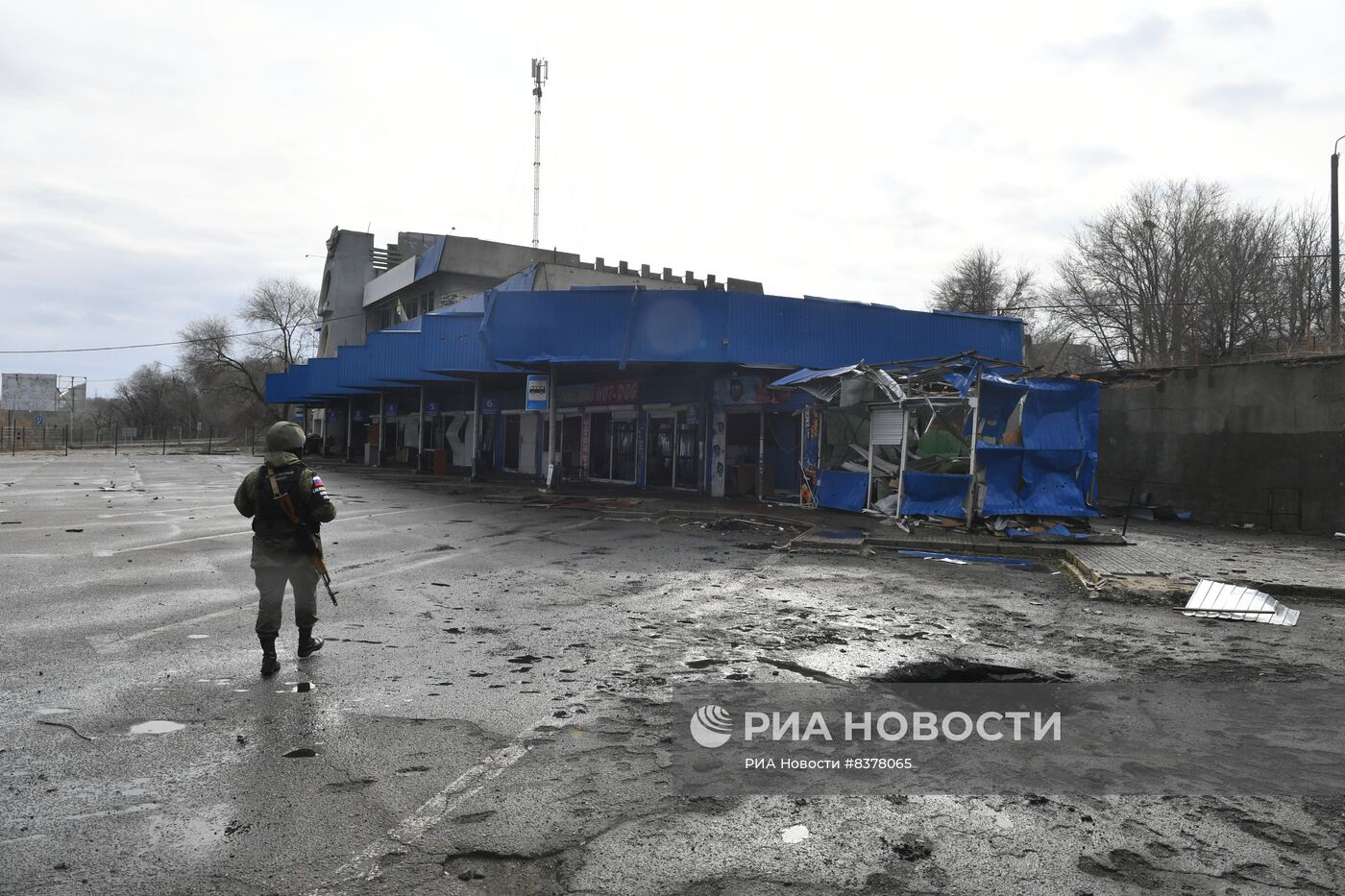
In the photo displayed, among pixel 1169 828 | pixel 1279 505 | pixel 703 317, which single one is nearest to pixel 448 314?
pixel 703 317

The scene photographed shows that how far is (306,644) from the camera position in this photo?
6344 mm

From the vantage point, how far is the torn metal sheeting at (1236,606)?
8.22 metres

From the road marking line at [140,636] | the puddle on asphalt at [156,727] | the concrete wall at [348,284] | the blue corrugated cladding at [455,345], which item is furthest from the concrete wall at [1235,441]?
the concrete wall at [348,284]

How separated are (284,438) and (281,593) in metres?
1.20

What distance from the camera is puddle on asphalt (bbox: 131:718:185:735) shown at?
4.65 m

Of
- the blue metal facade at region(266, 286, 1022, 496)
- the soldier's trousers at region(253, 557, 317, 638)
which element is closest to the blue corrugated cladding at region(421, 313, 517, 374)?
the blue metal facade at region(266, 286, 1022, 496)

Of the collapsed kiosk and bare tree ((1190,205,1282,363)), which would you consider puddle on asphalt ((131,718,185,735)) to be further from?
bare tree ((1190,205,1282,363))

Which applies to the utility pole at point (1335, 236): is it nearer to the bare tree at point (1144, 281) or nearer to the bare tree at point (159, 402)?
the bare tree at point (1144, 281)

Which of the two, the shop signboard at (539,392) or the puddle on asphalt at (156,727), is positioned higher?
the shop signboard at (539,392)

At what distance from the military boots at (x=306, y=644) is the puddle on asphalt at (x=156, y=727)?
4.82 ft

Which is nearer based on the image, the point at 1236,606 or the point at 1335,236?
the point at 1236,606

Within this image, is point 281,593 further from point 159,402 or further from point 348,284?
point 159,402

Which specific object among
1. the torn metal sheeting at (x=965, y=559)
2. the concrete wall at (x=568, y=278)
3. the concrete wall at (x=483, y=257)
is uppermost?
the concrete wall at (x=483, y=257)

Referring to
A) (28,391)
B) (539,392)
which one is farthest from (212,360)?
(539,392)
